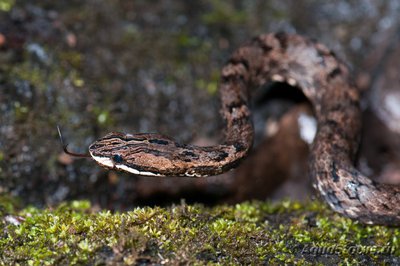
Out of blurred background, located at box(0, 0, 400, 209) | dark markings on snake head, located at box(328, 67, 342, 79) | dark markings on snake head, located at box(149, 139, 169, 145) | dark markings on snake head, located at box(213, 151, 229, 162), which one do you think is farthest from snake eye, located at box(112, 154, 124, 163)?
dark markings on snake head, located at box(328, 67, 342, 79)

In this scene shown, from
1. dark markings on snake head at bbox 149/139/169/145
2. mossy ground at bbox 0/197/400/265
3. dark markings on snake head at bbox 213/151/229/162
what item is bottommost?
mossy ground at bbox 0/197/400/265

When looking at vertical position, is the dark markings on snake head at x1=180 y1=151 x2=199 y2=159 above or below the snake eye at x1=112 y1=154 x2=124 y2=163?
above

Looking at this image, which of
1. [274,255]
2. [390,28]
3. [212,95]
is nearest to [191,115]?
[212,95]

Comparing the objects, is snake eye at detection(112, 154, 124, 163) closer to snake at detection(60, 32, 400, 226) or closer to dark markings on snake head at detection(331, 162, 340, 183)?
snake at detection(60, 32, 400, 226)

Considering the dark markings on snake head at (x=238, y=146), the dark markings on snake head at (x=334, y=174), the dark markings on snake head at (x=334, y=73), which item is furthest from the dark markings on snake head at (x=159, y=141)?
the dark markings on snake head at (x=334, y=73)

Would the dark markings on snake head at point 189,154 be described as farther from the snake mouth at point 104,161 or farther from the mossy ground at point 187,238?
the snake mouth at point 104,161

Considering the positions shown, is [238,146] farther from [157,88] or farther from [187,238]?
[157,88]

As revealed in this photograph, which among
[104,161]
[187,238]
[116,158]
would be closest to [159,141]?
[116,158]
